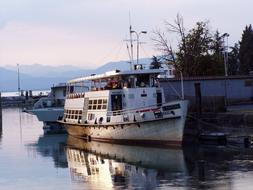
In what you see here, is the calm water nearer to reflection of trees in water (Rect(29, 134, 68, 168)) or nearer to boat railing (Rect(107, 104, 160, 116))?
reflection of trees in water (Rect(29, 134, 68, 168))

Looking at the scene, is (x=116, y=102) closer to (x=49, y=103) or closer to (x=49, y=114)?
(x=49, y=114)

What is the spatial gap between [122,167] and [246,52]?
206 ft

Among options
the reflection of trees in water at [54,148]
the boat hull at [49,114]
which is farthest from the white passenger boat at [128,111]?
the boat hull at [49,114]

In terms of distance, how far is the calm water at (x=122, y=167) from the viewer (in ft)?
80.7

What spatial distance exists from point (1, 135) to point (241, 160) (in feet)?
100

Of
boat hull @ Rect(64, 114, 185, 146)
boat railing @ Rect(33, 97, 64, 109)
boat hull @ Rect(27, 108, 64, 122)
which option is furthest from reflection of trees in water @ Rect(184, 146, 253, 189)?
boat railing @ Rect(33, 97, 64, 109)

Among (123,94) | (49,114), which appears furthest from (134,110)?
(49,114)

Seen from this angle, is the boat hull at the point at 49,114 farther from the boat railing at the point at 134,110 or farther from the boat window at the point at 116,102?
the boat railing at the point at 134,110

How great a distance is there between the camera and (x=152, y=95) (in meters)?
41.2

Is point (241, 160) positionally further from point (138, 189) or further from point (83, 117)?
point (83, 117)

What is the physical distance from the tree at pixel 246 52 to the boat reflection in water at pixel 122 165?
49.3m

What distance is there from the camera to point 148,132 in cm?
3853

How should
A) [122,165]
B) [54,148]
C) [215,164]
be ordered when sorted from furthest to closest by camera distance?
[54,148] → [122,165] → [215,164]

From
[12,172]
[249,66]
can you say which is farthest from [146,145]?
[249,66]
